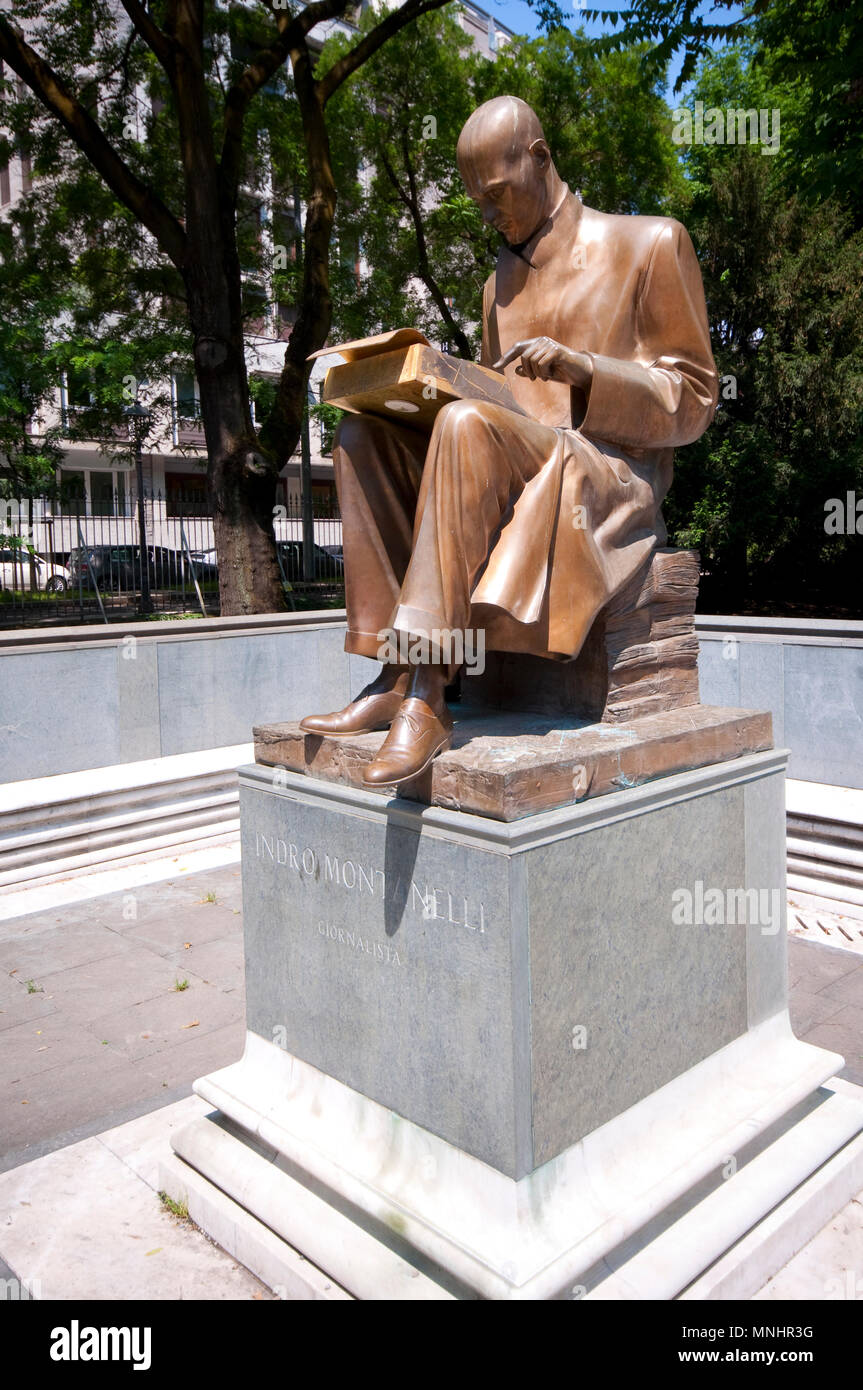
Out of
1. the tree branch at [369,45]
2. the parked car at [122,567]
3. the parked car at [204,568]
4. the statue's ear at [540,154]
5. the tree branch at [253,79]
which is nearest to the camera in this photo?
the statue's ear at [540,154]

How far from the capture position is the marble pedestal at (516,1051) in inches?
100

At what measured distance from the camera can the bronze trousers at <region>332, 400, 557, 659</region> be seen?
2.74 m

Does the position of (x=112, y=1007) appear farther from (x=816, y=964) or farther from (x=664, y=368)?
(x=664, y=368)

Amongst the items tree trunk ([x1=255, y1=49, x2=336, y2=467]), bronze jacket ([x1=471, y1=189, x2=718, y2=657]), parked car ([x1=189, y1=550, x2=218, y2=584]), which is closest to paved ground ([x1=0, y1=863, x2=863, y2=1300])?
bronze jacket ([x1=471, y1=189, x2=718, y2=657])

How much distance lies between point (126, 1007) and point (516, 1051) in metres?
2.68

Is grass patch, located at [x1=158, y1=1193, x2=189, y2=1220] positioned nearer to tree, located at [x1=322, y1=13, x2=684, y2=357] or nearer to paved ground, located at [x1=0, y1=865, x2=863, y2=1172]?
paved ground, located at [x1=0, y1=865, x2=863, y2=1172]

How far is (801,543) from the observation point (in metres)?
16.2

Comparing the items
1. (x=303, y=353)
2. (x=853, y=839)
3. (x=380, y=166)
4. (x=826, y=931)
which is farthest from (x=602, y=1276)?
(x=380, y=166)

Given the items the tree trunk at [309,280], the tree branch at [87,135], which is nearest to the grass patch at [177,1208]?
the tree trunk at [309,280]

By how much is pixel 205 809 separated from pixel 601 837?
4.93 meters

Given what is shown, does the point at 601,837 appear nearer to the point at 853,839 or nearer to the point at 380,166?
the point at 853,839

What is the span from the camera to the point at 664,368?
3416 mm

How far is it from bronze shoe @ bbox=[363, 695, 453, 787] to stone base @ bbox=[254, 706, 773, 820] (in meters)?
0.06

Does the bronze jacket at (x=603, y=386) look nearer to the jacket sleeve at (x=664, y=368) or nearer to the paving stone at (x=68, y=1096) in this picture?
the jacket sleeve at (x=664, y=368)
